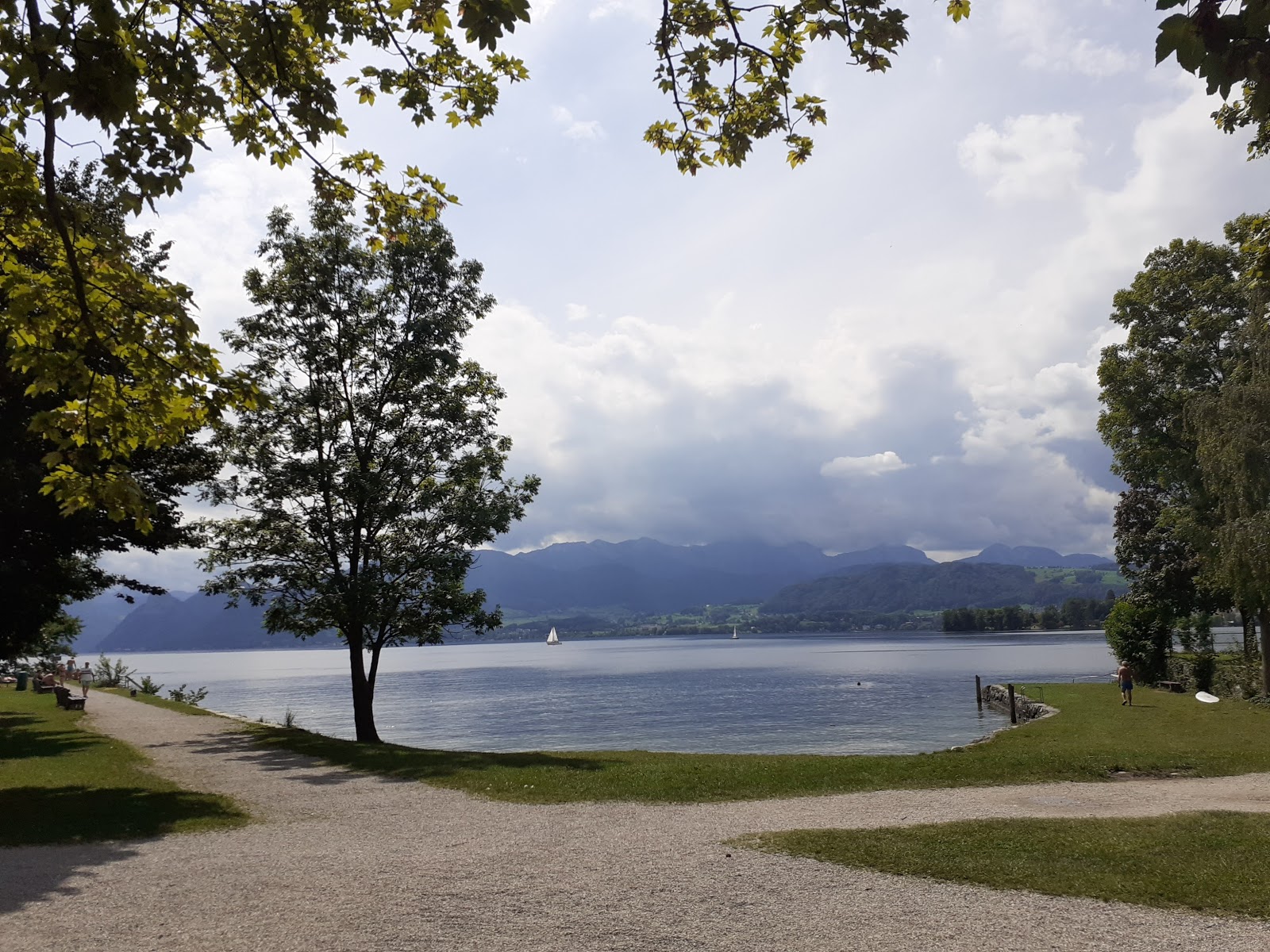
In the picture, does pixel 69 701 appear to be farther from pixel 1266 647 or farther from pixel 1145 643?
pixel 1145 643

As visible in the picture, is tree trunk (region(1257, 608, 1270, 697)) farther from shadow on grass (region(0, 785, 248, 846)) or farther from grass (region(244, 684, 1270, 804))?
shadow on grass (region(0, 785, 248, 846))

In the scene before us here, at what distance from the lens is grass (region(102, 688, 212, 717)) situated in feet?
118

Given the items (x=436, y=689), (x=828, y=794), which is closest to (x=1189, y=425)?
(x=828, y=794)

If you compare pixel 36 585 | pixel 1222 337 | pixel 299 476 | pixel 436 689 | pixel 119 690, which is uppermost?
pixel 1222 337

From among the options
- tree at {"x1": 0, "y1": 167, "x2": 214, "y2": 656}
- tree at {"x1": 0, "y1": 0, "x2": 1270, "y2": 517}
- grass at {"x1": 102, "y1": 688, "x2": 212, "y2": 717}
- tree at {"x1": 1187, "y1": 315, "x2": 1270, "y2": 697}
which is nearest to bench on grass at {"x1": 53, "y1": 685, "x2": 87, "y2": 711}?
grass at {"x1": 102, "y1": 688, "x2": 212, "y2": 717}

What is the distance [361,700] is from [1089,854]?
75.1 feet

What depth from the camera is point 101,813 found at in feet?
44.2

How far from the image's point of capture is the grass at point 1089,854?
27.2 ft

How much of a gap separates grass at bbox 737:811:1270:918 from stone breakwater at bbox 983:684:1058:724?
23.0 metres

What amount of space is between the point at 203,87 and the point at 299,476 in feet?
67.1

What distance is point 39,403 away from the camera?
17.5m

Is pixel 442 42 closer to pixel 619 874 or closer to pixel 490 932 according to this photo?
pixel 490 932

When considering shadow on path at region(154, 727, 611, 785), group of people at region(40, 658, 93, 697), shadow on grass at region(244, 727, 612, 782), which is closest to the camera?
shadow on path at region(154, 727, 611, 785)

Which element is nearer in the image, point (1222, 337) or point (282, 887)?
point (282, 887)
